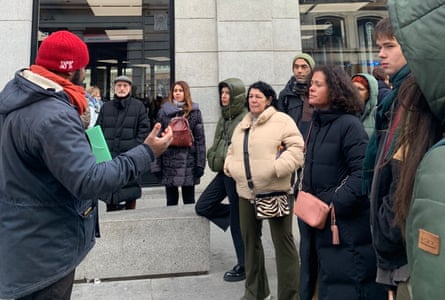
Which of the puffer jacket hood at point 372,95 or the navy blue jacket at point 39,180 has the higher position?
the puffer jacket hood at point 372,95

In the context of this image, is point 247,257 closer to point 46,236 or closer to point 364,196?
point 364,196

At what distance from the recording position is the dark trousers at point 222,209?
13.6 feet

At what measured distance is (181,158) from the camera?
5.19m

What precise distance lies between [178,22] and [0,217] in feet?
22.5

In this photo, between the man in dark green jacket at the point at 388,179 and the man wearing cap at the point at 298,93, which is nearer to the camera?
the man in dark green jacket at the point at 388,179

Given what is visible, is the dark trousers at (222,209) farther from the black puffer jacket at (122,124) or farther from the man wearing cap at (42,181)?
the man wearing cap at (42,181)

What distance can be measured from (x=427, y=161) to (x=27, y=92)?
5.84 ft

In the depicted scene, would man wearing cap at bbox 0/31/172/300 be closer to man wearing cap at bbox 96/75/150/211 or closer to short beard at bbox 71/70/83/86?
short beard at bbox 71/70/83/86

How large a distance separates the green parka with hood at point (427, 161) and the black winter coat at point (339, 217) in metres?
1.48

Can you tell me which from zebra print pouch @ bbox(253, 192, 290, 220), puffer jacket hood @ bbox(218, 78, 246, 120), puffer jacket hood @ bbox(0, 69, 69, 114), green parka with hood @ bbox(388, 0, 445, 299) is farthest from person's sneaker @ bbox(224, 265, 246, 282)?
green parka with hood @ bbox(388, 0, 445, 299)

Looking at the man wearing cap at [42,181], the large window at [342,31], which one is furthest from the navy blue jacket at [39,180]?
the large window at [342,31]

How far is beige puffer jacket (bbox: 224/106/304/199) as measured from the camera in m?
3.21

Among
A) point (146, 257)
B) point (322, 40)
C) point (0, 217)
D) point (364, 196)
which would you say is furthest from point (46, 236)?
point (322, 40)

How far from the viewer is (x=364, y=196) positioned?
95.1 inches
